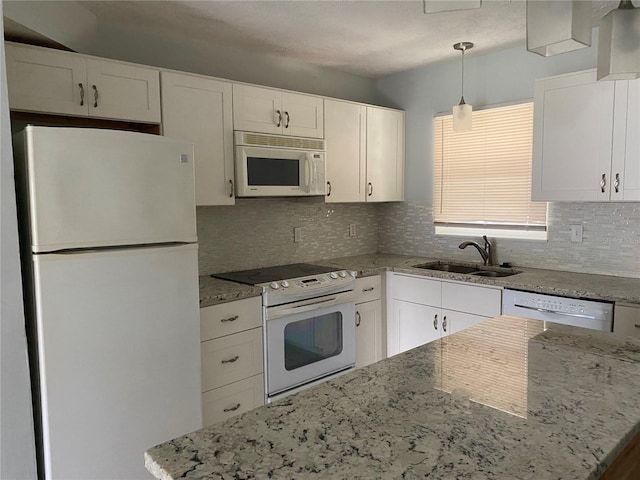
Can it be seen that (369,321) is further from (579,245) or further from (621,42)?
(621,42)

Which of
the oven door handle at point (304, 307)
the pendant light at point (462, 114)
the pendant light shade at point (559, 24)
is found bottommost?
the oven door handle at point (304, 307)

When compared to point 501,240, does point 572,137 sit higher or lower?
higher

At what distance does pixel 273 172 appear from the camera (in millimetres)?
3008

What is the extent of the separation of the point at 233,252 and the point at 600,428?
2.58 m

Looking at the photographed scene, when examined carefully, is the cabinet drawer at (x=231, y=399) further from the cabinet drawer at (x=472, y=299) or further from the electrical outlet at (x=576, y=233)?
the electrical outlet at (x=576, y=233)

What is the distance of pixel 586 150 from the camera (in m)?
2.69

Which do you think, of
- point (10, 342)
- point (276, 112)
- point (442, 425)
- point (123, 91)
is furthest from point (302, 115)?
point (442, 425)

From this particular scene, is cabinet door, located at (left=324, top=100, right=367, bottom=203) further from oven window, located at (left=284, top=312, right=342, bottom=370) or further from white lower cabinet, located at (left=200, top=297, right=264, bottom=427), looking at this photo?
white lower cabinet, located at (left=200, top=297, right=264, bottom=427)

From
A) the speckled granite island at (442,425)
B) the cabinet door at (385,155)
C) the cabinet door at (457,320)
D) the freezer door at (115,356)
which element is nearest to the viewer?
the speckled granite island at (442,425)

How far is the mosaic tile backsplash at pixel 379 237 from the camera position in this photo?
9.62 feet

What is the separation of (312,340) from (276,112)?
149 centimetres

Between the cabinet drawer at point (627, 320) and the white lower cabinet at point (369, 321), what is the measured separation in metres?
1.51

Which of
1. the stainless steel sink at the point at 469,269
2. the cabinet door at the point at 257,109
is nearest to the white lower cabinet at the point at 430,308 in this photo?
the stainless steel sink at the point at 469,269

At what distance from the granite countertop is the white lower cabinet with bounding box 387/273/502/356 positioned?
0.19ft
